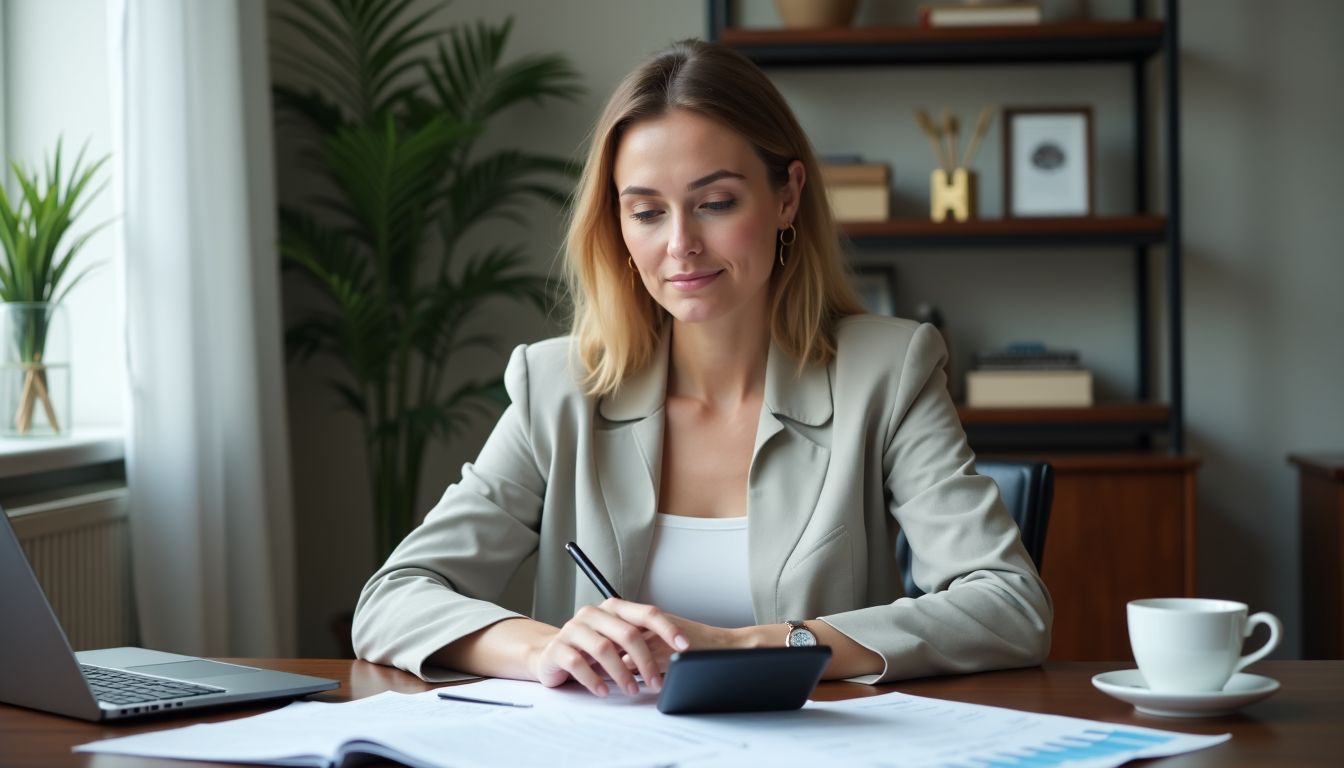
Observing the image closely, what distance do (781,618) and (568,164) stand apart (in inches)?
80.8

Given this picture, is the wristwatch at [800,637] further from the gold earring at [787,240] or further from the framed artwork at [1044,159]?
the framed artwork at [1044,159]

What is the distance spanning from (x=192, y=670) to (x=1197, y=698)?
0.85 m

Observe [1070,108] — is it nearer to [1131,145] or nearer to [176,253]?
[1131,145]

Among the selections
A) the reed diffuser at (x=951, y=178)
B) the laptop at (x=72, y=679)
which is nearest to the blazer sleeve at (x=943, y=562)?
the laptop at (x=72, y=679)

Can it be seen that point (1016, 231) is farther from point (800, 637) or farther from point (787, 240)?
point (800, 637)

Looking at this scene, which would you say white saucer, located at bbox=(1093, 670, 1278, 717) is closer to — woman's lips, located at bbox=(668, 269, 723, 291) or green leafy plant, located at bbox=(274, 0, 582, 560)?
woman's lips, located at bbox=(668, 269, 723, 291)

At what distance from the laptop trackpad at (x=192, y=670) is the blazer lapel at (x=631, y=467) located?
481 millimetres

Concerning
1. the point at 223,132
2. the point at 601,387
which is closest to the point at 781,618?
the point at 601,387

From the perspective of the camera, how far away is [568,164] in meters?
3.38

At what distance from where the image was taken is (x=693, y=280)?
1.59 m

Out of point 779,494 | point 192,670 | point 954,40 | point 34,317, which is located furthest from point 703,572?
point 954,40

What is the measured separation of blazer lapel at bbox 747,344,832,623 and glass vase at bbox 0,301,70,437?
1487 mm

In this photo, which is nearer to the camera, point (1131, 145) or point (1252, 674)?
point (1252, 674)

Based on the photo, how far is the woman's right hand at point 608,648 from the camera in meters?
1.10
